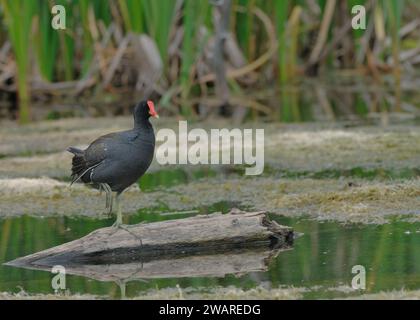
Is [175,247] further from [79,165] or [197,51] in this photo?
[197,51]

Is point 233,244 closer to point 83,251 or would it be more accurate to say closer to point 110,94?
point 83,251

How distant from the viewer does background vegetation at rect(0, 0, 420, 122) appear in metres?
13.1

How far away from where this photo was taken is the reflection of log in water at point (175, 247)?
6031 millimetres

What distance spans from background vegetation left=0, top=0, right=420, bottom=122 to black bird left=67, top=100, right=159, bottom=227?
6.13 meters

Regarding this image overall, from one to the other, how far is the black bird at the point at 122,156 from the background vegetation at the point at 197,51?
20.1 ft

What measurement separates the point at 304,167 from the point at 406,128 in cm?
212

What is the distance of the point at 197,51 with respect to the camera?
13711 millimetres

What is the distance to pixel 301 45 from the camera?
17.5 metres

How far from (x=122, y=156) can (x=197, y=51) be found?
25.1ft

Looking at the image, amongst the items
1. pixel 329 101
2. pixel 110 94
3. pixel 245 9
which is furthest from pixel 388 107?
pixel 110 94

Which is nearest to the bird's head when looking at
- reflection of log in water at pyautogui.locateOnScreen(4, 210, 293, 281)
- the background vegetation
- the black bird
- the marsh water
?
the black bird

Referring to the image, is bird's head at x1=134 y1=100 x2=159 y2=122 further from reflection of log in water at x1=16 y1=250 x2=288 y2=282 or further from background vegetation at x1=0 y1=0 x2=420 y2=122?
background vegetation at x1=0 y1=0 x2=420 y2=122

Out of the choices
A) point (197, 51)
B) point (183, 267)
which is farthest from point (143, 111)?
point (197, 51)

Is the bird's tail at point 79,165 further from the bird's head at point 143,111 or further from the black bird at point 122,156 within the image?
the bird's head at point 143,111
